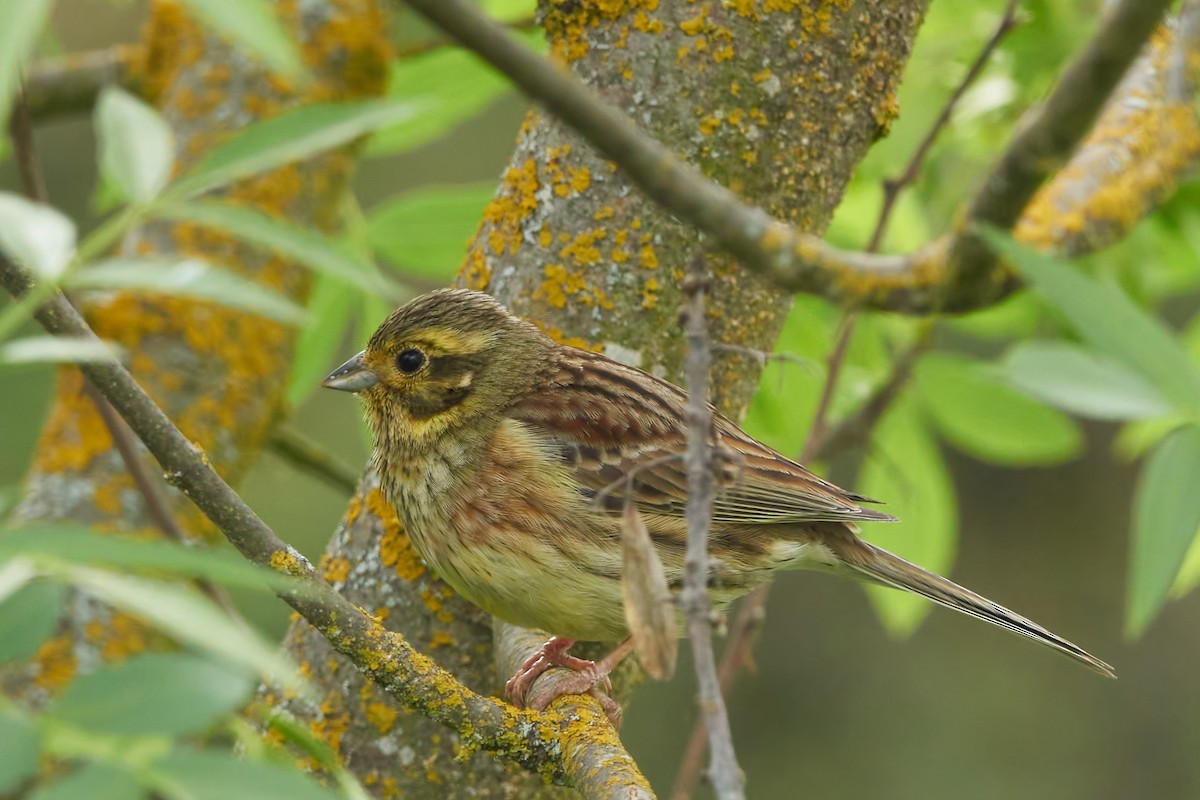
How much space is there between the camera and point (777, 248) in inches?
61.4

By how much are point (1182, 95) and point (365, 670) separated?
5.96 ft

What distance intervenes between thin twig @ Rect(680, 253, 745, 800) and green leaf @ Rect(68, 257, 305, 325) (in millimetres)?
422

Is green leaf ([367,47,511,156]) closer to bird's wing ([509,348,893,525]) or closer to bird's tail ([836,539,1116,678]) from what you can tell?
bird's wing ([509,348,893,525])

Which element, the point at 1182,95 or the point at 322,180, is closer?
the point at 1182,95

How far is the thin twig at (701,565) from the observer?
3.74ft

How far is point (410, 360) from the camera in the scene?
10.8ft

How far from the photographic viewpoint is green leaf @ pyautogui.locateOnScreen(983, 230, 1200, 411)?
1159mm

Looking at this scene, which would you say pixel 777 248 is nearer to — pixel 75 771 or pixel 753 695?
pixel 75 771

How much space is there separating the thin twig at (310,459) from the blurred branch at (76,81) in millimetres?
1272

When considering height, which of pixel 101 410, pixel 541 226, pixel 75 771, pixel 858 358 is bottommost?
pixel 75 771

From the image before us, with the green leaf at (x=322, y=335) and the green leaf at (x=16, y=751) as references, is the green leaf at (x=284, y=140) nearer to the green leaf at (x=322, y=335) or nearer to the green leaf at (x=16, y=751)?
the green leaf at (x=16, y=751)

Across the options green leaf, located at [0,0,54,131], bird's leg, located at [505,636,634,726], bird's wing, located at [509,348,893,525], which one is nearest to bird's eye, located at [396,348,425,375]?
bird's wing, located at [509,348,893,525]

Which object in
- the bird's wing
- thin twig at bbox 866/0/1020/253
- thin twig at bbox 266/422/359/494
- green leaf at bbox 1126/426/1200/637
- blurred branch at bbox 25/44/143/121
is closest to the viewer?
green leaf at bbox 1126/426/1200/637

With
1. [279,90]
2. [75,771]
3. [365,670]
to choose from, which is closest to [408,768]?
[365,670]
